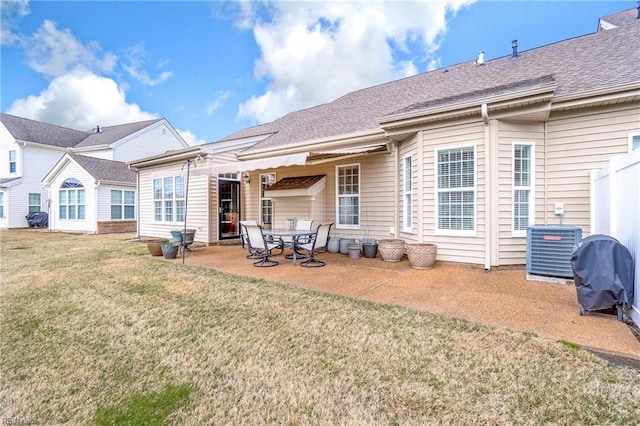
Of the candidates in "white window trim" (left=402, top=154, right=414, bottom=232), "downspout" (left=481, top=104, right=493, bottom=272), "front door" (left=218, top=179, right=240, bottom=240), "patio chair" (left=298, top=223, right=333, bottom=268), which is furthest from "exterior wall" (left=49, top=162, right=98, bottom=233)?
"downspout" (left=481, top=104, right=493, bottom=272)

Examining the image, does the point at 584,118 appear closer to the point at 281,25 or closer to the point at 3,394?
the point at 3,394

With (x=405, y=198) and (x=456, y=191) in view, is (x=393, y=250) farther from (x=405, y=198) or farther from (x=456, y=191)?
(x=456, y=191)

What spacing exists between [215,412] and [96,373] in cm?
162

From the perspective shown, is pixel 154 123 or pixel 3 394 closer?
pixel 3 394

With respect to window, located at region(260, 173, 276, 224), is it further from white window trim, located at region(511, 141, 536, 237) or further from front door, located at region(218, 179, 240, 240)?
white window trim, located at region(511, 141, 536, 237)

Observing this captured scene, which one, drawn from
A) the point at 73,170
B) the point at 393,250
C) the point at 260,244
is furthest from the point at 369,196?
the point at 73,170

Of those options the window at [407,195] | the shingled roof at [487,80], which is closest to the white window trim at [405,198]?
the window at [407,195]

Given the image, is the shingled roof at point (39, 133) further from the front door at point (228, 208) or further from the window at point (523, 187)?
the window at point (523, 187)

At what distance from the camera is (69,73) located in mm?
21531

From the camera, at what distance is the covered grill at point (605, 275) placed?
3.90 m

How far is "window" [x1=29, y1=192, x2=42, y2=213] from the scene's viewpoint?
22312 mm

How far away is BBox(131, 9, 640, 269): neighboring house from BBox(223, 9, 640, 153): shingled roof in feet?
0.20

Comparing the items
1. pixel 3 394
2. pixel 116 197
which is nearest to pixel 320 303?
pixel 3 394

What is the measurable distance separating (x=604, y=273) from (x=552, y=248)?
6.39 feet
